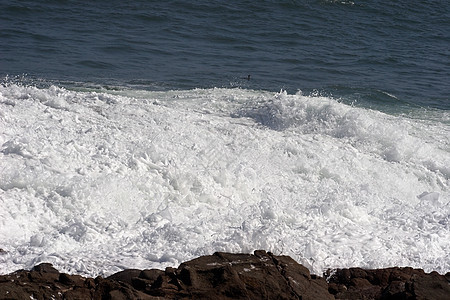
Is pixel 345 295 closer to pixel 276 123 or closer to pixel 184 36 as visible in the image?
pixel 276 123

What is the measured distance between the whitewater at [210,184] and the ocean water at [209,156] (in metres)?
0.03

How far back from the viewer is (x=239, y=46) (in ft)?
73.2

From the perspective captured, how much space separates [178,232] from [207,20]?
17499 millimetres

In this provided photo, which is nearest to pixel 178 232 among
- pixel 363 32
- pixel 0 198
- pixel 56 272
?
pixel 56 272

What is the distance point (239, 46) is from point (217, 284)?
650 inches

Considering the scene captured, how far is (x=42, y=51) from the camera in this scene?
19.4 metres

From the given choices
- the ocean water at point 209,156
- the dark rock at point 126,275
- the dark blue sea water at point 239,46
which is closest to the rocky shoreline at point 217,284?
the dark rock at point 126,275

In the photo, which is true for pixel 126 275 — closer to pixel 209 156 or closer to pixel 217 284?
pixel 217 284

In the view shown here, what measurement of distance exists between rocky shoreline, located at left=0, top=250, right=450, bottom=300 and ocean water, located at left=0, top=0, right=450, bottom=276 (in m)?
0.60

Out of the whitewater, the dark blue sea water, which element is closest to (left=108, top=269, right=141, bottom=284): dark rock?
the whitewater

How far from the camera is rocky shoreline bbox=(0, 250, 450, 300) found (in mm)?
6320

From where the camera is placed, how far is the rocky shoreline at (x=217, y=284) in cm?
632

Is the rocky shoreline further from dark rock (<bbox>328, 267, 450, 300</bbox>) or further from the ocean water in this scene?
the ocean water

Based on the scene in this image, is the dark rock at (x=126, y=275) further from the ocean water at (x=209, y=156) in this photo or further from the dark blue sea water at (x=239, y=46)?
the dark blue sea water at (x=239, y=46)
